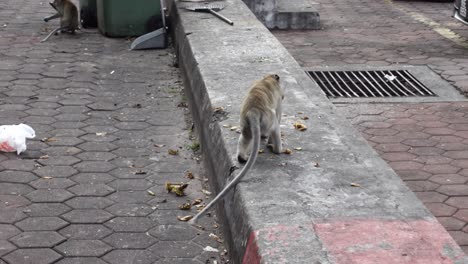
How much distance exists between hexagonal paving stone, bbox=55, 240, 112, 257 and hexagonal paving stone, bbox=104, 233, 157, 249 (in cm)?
6

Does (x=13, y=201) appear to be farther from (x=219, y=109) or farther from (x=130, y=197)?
(x=219, y=109)

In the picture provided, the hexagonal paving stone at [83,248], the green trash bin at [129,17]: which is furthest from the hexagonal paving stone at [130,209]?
the green trash bin at [129,17]

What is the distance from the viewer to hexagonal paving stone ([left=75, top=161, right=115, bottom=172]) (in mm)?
5696

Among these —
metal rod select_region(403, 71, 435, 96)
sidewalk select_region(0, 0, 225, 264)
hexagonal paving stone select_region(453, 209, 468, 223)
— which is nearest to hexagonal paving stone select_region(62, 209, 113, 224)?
sidewalk select_region(0, 0, 225, 264)

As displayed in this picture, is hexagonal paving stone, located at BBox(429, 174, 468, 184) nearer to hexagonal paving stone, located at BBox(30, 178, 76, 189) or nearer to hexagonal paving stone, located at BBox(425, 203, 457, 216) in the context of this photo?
hexagonal paving stone, located at BBox(425, 203, 457, 216)

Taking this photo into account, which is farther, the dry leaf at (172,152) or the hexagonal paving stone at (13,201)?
the dry leaf at (172,152)

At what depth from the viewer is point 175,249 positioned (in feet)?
14.9

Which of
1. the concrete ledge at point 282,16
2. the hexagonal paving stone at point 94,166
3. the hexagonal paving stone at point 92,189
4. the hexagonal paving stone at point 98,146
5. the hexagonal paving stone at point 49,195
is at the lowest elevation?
the concrete ledge at point 282,16

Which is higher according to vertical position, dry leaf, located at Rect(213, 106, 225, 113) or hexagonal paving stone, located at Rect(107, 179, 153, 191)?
dry leaf, located at Rect(213, 106, 225, 113)

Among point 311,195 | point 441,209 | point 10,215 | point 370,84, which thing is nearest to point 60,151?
point 10,215

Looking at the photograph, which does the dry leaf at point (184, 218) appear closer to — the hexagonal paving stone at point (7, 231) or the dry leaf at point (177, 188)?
the dry leaf at point (177, 188)

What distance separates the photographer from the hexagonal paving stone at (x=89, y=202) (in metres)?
5.06

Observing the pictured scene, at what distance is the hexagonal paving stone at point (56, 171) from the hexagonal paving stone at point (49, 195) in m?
0.28

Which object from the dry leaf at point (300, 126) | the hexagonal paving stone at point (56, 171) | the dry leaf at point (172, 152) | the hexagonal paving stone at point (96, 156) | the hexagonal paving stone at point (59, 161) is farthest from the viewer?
the dry leaf at point (172, 152)
